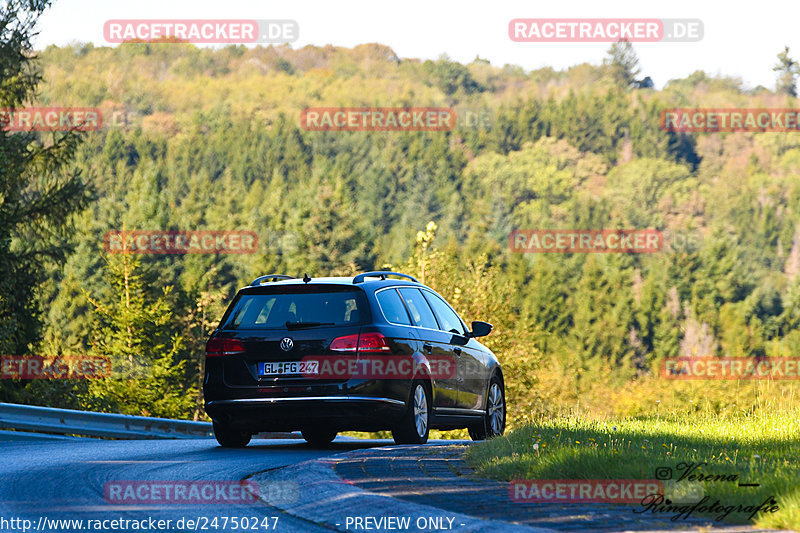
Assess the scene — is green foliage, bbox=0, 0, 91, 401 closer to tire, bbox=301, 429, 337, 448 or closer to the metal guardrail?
the metal guardrail

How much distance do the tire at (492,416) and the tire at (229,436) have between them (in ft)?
8.64

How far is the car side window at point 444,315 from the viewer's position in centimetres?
1295

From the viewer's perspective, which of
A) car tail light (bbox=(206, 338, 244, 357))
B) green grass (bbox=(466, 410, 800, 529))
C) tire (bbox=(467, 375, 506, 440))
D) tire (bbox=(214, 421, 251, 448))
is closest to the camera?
green grass (bbox=(466, 410, 800, 529))

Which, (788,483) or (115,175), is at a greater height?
(115,175)

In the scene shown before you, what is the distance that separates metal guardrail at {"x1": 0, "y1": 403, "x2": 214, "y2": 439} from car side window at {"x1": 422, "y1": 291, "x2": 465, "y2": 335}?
429 centimetres

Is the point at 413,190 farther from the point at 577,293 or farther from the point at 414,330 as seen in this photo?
the point at 414,330

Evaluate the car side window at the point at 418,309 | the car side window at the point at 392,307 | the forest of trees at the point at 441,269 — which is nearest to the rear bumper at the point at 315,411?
the car side window at the point at 392,307

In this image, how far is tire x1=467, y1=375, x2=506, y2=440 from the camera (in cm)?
1338

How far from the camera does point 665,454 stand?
7.82 meters

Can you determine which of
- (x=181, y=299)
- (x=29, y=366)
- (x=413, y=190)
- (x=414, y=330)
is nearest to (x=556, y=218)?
(x=413, y=190)

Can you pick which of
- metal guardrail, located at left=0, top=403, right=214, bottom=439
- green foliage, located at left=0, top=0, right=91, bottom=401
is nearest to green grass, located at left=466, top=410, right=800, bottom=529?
metal guardrail, located at left=0, top=403, right=214, bottom=439

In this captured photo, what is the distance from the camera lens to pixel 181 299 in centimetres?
6769

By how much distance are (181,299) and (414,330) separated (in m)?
57.3

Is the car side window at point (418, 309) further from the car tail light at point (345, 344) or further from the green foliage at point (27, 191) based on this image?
the green foliage at point (27, 191)
